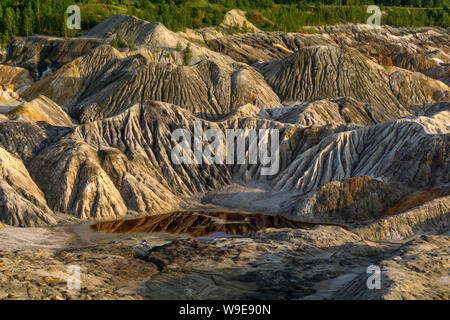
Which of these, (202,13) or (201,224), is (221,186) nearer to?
(201,224)

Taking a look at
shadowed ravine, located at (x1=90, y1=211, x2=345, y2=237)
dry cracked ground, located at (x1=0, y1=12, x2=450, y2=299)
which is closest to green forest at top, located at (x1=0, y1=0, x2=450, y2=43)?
dry cracked ground, located at (x1=0, y1=12, x2=450, y2=299)

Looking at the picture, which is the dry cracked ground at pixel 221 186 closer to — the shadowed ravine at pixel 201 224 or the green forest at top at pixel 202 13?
the shadowed ravine at pixel 201 224

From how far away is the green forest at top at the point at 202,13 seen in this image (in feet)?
342

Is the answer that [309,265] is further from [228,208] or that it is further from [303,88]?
[303,88]

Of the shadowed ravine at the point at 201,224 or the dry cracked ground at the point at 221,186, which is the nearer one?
the dry cracked ground at the point at 221,186

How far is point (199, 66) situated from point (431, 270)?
5271 cm

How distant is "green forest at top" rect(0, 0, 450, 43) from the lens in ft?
342

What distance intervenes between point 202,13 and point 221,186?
78.9m

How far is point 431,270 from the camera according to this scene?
78.1ft

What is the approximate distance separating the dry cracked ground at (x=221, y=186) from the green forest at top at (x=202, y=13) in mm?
21006

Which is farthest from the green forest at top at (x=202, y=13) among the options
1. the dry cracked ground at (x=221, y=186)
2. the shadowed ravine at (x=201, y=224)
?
the shadowed ravine at (x=201, y=224)

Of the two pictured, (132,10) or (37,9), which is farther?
(132,10)

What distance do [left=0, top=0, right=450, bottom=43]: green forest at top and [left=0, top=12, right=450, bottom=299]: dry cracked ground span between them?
68.9 ft
